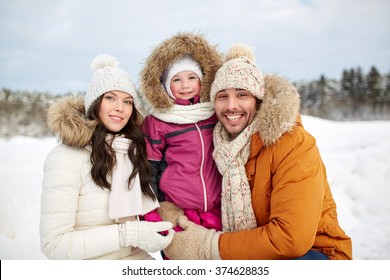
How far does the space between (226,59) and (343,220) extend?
247cm

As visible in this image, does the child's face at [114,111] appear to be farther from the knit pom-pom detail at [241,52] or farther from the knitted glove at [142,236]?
the knit pom-pom detail at [241,52]

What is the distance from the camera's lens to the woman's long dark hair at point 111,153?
1.87m

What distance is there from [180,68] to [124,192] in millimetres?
960

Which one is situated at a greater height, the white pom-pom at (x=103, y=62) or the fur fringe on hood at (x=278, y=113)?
the white pom-pom at (x=103, y=62)

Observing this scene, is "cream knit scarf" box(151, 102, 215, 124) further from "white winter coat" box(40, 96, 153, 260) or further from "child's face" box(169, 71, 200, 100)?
"white winter coat" box(40, 96, 153, 260)

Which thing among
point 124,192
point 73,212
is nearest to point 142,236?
point 124,192

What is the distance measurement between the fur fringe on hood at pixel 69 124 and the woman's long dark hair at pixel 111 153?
6 cm

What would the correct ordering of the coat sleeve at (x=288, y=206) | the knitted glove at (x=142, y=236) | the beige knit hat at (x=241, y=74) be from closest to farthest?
the coat sleeve at (x=288, y=206) → the knitted glove at (x=142, y=236) → the beige knit hat at (x=241, y=74)

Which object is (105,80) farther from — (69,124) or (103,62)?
(69,124)

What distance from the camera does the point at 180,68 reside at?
7.57ft

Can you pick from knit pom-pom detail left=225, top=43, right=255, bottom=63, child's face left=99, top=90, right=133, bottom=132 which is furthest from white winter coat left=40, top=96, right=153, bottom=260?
knit pom-pom detail left=225, top=43, right=255, bottom=63

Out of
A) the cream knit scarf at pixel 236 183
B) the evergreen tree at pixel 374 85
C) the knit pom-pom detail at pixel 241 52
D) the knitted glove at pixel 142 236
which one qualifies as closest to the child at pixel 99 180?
the knitted glove at pixel 142 236
